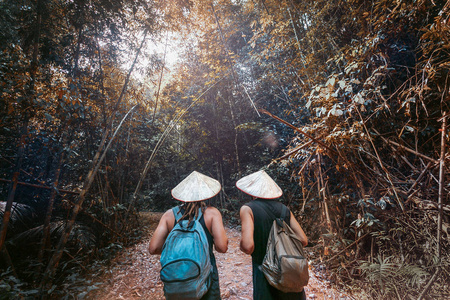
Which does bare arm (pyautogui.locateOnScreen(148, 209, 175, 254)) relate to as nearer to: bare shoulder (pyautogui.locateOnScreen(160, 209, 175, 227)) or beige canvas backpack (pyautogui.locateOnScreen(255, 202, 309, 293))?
bare shoulder (pyautogui.locateOnScreen(160, 209, 175, 227))

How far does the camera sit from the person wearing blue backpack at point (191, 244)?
1.18 m

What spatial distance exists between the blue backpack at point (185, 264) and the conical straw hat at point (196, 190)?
0.22 metres

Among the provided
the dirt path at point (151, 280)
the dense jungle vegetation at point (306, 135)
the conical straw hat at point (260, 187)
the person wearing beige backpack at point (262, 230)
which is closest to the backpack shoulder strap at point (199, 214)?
the person wearing beige backpack at point (262, 230)

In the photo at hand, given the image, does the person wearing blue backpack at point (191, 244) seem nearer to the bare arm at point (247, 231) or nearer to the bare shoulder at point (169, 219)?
the bare shoulder at point (169, 219)

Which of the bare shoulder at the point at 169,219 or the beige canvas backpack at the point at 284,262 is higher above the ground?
the bare shoulder at the point at 169,219

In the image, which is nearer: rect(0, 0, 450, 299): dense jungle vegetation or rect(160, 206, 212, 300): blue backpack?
rect(160, 206, 212, 300): blue backpack

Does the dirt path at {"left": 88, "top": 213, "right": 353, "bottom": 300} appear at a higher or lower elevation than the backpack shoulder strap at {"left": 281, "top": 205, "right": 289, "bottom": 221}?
lower

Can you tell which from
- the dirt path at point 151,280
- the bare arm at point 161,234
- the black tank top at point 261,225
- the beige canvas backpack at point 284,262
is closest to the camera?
the beige canvas backpack at point 284,262

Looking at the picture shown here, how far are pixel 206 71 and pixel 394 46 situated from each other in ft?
24.8

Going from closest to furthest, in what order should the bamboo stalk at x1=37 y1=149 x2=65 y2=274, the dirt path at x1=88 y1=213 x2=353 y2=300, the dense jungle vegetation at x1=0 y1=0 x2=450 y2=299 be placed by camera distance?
the dense jungle vegetation at x1=0 y1=0 x2=450 y2=299 < the bamboo stalk at x1=37 y1=149 x2=65 y2=274 < the dirt path at x1=88 y1=213 x2=353 y2=300

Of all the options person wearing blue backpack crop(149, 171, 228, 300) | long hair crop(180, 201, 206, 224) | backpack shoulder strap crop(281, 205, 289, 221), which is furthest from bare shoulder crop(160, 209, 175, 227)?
backpack shoulder strap crop(281, 205, 289, 221)

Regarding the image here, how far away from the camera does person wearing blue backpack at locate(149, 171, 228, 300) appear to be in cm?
118

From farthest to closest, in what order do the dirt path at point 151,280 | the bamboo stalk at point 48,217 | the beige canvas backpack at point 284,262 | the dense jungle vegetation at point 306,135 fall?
the dirt path at point 151,280 → the bamboo stalk at point 48,217 → the dense jungle vegetation at point 306,135 → the beige canvas backpack at point 284,262

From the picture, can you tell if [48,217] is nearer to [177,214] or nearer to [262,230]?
[177,214]
